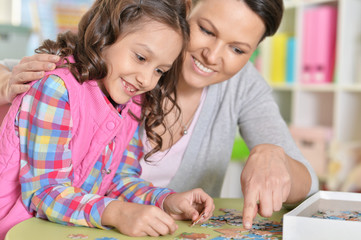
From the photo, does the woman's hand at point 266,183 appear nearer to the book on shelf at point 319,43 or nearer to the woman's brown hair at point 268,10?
the woman's brown hair at point 268,10

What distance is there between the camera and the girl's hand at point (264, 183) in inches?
37.6

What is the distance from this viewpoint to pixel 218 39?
52.7 inches

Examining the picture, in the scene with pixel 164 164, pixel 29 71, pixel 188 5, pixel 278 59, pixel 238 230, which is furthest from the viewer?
pixel 278 59

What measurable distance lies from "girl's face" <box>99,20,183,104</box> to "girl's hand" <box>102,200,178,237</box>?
0.31 metres

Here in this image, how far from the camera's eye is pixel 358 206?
1071mm

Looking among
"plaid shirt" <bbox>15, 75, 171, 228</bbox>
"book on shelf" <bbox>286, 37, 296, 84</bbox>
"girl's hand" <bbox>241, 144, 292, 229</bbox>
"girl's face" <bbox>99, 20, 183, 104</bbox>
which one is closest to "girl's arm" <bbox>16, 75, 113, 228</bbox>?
"plaid shirt" <bbox>15, 75, 171, 228</bbox>

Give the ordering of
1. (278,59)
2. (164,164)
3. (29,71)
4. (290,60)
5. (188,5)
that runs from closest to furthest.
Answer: (29,71) → (188,5) → (164,164) → (290,60) → (278,59)

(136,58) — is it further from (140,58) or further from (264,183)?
(264,183)

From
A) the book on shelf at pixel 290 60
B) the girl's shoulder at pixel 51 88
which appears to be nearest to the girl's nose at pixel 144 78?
the girl's shoulder at pixel 51 88

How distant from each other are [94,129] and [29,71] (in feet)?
0.65

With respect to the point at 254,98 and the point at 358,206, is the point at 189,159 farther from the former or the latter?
the point at 358,206

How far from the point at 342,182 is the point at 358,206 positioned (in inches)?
82.1

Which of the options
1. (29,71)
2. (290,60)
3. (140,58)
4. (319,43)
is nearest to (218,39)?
(140,58)

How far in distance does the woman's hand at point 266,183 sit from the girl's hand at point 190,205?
92 mm
